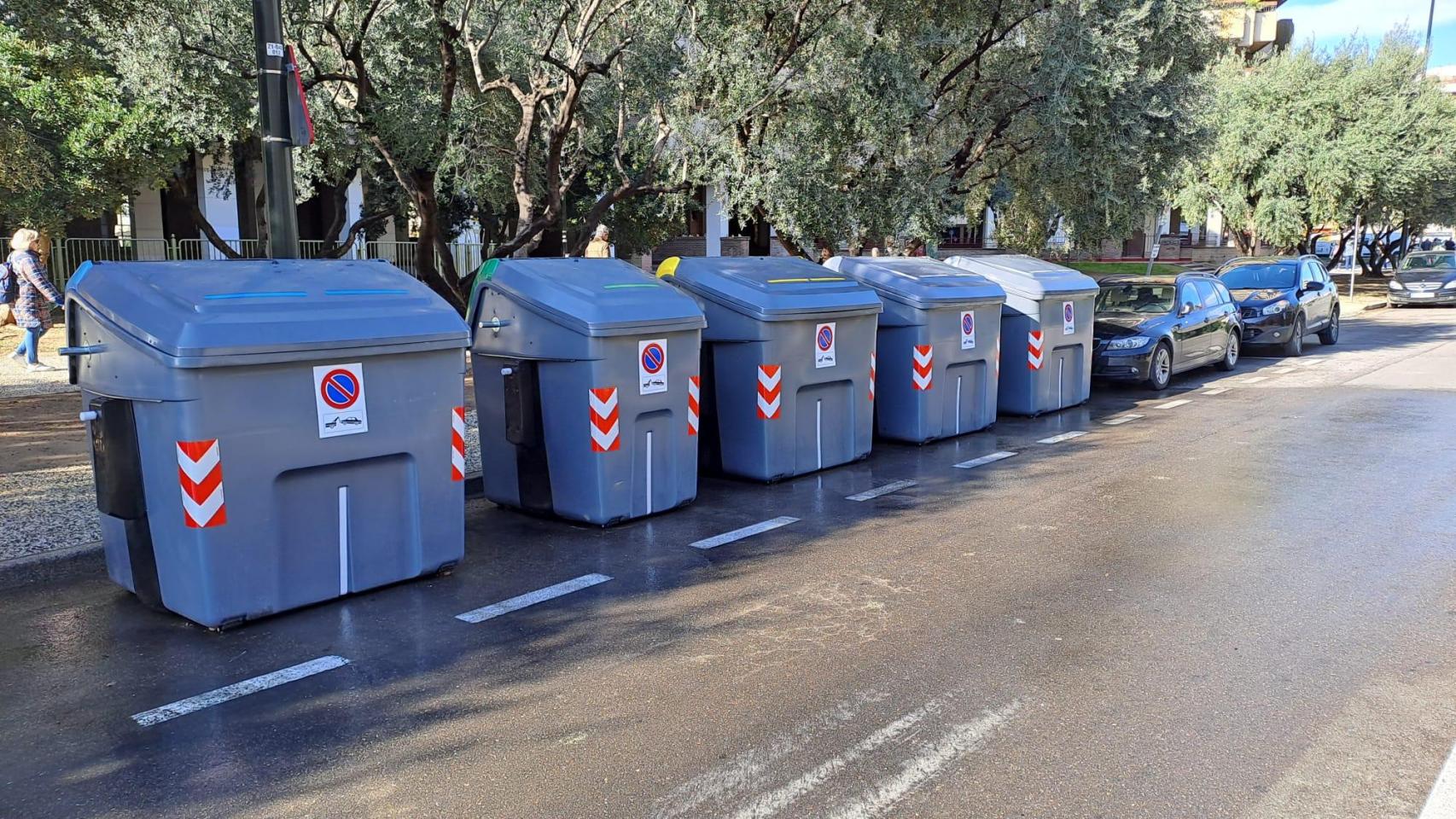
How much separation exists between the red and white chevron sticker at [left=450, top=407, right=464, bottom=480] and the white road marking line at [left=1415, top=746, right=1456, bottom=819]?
4322 mm

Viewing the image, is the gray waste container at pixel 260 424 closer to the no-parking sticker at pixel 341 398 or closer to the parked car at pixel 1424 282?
the no-parking sticker at pixel 341 398

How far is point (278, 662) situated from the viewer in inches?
181

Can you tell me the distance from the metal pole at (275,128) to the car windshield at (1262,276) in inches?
613

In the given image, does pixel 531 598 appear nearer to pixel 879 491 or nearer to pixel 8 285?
pixel 879 491

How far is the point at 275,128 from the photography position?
22.5 feet

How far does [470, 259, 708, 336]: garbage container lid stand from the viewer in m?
6.50

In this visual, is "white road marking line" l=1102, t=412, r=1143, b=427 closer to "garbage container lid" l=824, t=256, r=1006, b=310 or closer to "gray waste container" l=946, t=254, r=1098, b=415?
"gray waste container" l=946, t=254, r=1098, b=415

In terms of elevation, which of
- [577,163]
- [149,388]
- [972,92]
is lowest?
[149,388]

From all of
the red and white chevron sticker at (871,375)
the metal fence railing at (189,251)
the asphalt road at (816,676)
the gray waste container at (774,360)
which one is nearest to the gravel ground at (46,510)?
the asphalt road at (816,676)

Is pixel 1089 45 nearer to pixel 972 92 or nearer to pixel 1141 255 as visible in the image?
pixel 972 92

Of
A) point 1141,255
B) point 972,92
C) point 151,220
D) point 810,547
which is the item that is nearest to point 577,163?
point 972,92

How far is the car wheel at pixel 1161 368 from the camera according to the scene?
13234 millimetres

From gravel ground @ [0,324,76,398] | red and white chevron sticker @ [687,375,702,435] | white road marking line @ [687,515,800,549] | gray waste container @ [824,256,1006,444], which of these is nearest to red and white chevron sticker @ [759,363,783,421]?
red and white chevron sticker @ [687,375,702,435]

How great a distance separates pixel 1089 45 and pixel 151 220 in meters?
18.8
